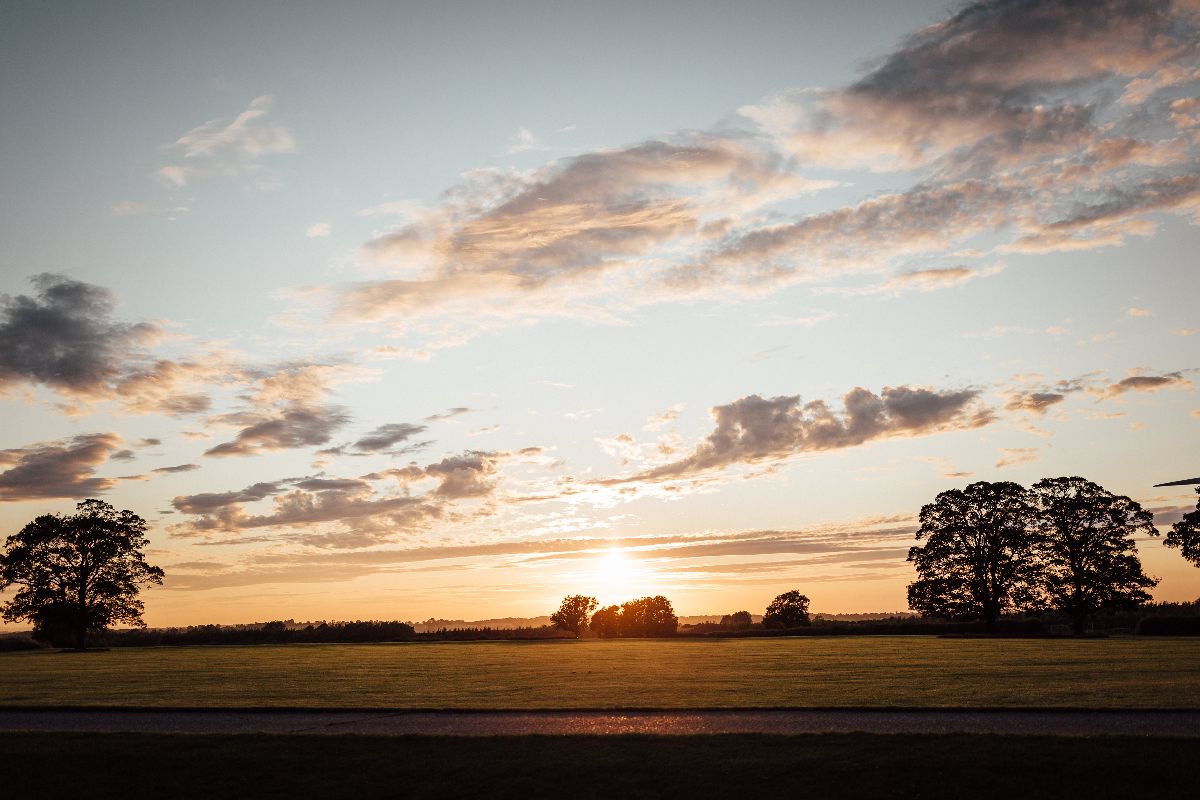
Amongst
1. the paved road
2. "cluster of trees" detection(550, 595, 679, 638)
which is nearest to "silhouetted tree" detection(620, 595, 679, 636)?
"cluster of trees" detection(550, 595, 679, 638)

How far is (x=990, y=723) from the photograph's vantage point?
61.4 feet

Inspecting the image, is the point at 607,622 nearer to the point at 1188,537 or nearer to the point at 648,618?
the point at 648,618

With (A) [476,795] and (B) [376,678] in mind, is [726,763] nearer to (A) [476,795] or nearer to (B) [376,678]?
(A) [476,795]

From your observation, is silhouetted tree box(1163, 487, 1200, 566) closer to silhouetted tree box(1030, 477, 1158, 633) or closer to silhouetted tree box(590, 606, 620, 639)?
silhouetted tree box(1030, 477, 1158, 633)

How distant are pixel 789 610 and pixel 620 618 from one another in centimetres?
1966

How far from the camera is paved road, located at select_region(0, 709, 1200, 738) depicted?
18.0 meters

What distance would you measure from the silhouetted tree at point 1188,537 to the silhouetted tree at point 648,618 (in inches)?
1763

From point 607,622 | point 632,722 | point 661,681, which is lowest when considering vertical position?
point 607,622

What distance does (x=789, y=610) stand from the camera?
101 metres

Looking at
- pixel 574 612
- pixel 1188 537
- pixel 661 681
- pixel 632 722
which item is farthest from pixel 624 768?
pixel 574 612

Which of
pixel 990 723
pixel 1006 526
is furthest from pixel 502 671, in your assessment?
pixel 1006 526

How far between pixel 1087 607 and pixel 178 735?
75.9 metres

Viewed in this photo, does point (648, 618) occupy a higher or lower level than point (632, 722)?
lower

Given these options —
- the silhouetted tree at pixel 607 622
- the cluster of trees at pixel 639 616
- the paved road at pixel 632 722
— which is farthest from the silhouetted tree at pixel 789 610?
the paved road at pixel 632 722
